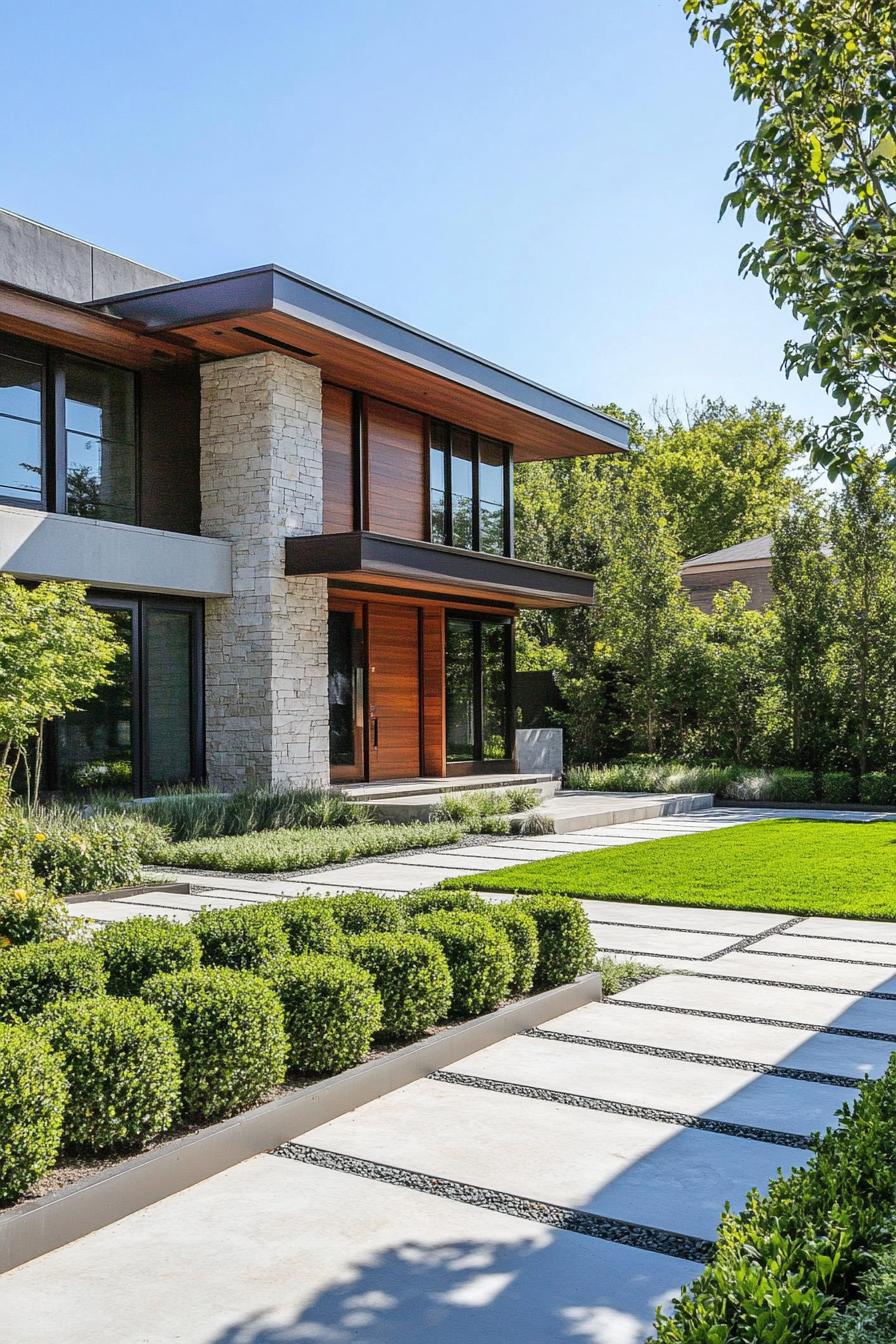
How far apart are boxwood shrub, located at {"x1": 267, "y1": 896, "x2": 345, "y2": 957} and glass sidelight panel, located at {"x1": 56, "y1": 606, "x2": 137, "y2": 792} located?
703 centimetres

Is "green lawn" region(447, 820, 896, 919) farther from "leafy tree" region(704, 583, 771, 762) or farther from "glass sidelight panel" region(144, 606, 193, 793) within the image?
"leafy tree" region(704, 583, 771, 762)

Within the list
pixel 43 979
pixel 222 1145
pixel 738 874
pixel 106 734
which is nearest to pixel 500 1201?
pixel 222 1145

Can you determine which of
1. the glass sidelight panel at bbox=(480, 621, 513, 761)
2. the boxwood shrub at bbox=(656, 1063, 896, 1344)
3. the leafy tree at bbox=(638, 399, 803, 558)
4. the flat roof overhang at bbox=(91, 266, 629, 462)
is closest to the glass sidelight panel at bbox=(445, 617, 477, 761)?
the glass sidelight panel at bbox=(480, 621, 513, 761)

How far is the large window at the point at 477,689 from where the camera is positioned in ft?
56.6

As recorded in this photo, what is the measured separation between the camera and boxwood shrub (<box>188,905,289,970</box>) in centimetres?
482

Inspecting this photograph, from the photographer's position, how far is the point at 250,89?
12625mm

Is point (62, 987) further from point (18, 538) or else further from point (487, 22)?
point (487, 22)

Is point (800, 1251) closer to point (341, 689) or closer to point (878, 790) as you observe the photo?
point (341, 689)

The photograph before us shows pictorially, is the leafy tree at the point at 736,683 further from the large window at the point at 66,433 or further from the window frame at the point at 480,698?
the large window at the point at 66,433

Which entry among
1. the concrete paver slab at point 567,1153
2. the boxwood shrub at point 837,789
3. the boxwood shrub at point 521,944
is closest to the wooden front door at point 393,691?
the boxwood shrub at point 837,789

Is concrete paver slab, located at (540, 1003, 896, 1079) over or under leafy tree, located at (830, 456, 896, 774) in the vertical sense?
under

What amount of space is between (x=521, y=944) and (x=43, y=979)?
2072 millimetres

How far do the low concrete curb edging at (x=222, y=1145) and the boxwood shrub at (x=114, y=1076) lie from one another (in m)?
0.10

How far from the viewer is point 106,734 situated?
1238 cm
